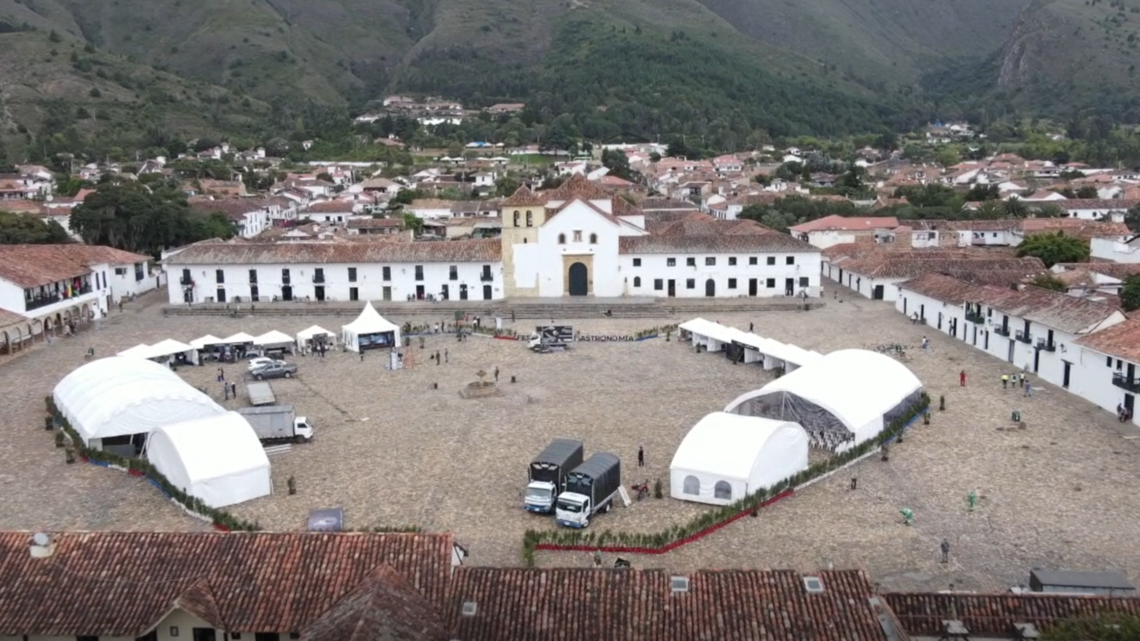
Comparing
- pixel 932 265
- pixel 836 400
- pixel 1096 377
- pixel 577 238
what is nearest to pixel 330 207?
pixel 577 238

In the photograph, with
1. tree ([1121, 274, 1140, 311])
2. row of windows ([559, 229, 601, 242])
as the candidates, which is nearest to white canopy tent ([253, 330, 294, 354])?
row of windows ([559, 229, 601, 242])

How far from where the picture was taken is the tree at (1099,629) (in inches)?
336

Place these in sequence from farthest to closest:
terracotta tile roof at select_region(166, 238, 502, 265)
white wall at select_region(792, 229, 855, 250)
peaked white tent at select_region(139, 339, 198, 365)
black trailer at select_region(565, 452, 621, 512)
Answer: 1. white wall at select_region(792, 229, 855, 250)
2. terracotta tile roof at select_region(166, 238, 502, 265)
3. peaked white tent at select_region(139, 339, 198, 365)
4. black trailer at select_region(565, 452, 621, 512)

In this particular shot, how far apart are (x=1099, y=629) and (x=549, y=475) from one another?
30.0 feet

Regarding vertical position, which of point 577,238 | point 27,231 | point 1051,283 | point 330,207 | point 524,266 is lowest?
→ point 1051,283

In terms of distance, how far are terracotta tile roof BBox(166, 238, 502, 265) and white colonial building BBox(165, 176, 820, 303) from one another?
4 cm

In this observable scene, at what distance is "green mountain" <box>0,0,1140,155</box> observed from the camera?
351 feet

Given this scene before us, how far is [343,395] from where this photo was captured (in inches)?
956

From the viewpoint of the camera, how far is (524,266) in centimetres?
3984

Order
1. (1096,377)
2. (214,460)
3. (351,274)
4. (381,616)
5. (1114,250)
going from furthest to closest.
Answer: (351,274) → (1114,250) → (1096,377) → (214,460) → (381,616)

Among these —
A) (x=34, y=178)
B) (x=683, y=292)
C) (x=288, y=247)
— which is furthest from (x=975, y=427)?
(x=34, y=178)

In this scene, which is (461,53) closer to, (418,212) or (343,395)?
(418,212)

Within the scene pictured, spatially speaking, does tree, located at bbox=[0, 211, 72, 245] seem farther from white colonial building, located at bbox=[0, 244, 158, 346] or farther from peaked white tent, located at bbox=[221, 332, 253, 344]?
peaked white tent, located at bbox=[221, 332, 253, 344]

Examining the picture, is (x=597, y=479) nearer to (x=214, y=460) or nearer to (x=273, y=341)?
(x=214, y=460)
